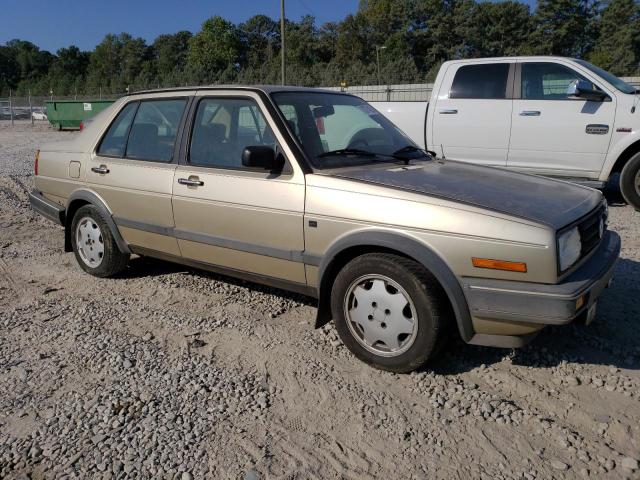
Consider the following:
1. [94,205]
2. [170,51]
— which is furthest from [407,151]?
[170,51]

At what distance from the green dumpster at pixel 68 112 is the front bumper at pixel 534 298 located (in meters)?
26.1

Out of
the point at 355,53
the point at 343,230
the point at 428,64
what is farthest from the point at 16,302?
the point at 355,53

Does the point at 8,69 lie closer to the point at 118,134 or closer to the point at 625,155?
the point at 118,134

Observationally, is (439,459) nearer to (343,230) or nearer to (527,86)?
(343,230)

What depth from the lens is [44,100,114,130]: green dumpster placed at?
25844 millimetres

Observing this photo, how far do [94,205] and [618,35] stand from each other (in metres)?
68.3

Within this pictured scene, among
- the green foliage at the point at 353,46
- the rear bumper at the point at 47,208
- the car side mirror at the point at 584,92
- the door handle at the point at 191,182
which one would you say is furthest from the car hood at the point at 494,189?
the green foliage at the point at 353,46

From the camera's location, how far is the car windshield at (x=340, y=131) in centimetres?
359

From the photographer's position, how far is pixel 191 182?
3910mm

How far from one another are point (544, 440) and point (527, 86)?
6.05 metres

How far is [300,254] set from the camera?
342cm

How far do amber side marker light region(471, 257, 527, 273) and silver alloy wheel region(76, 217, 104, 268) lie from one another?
3.44 meters

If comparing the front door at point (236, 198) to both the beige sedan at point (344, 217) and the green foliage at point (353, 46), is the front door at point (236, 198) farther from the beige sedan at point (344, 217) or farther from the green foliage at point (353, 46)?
the green foliage at point (353, 46)

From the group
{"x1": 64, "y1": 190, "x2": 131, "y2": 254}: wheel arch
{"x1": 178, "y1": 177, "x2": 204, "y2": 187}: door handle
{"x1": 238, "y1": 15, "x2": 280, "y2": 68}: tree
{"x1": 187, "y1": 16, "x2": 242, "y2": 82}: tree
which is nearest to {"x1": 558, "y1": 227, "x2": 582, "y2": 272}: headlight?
{"x1": 178, "y1": 177, "x2": 204, "y2": 187}: door handle
